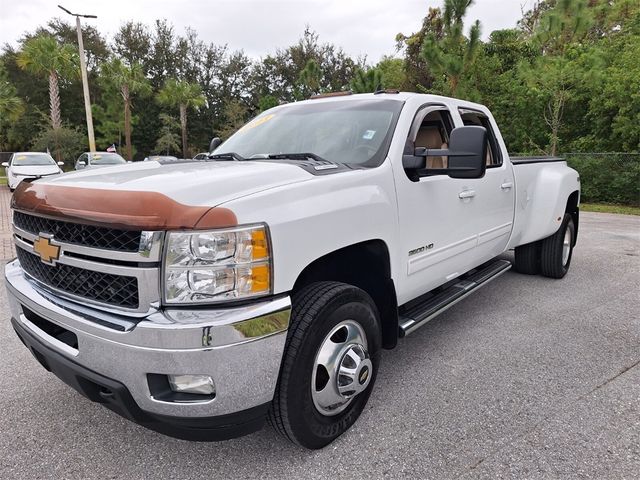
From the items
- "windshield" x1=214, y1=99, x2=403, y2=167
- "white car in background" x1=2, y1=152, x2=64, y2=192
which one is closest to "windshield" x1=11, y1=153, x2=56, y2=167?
"white car in background" x1=2, y1=152, x2=64, y2=192

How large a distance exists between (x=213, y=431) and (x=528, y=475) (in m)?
1.46

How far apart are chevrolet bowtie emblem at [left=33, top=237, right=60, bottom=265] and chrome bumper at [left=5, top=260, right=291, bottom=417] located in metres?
0.28

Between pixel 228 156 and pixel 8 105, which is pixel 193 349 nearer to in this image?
pixel 228 156

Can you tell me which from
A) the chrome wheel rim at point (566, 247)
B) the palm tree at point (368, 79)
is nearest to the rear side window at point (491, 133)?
the chrome wheel rim at point (566, 247)

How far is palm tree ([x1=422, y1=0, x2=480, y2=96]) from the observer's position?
1731 cm

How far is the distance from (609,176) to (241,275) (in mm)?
15481

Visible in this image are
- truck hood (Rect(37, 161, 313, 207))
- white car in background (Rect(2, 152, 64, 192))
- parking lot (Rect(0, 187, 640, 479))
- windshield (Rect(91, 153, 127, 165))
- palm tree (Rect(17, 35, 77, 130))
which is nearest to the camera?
truck hood (Rect(37, 161, 313, 207))

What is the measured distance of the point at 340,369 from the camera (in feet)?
7.32

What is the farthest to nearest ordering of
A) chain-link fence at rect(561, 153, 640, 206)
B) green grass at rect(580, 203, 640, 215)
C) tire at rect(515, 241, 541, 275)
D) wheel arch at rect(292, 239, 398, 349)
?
chain-link fence at rect(561, 153, 640, 206) < green grass at rect(580, 203, 640, 215) < tire at rect(515, 241, 541, 275) < wheel arch at rect(292, 239, 398, 349)

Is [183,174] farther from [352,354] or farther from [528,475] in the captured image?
[528,475]

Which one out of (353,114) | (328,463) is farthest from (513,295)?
(328,463)

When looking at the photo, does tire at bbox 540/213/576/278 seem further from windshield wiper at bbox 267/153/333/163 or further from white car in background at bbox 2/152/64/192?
white car in background at bbox 2/152/64/192

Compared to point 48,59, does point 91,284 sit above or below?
below

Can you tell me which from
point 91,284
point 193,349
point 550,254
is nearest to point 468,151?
point 193,349
